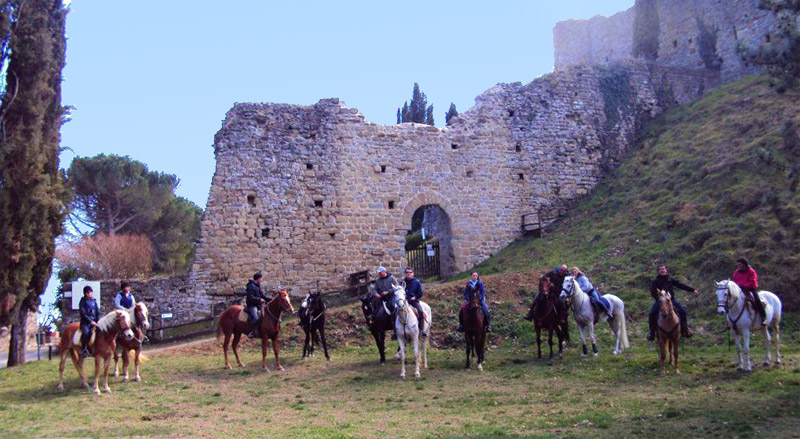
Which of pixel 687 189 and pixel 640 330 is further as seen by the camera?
pixel 687 189

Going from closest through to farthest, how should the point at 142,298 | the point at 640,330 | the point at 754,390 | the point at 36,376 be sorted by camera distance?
1. the point at 754,390
2. the point at 36,376
3. the point at 640,330
4. the point at 142,298

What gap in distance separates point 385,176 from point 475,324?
9.97 m

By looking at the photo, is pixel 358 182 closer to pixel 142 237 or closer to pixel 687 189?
pixel 687 189

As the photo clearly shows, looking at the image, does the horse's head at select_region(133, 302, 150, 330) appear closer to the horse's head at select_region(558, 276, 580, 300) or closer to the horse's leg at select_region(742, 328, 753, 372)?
the horse's head at select_region(558, 276, 580, 300)

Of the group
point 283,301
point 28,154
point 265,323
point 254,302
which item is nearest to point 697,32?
point 283,301

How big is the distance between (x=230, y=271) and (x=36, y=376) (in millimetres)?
6918

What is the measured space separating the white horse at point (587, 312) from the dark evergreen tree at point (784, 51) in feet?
15.9

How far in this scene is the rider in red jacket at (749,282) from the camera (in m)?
12.4

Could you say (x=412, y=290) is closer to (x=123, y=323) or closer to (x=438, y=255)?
(x=123, y=323)

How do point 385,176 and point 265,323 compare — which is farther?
point 385,176

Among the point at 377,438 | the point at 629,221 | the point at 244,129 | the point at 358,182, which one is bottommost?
the point at 377,438

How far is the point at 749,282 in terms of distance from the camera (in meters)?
12.5

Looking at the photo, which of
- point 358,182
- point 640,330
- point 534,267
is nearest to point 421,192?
point 358,182

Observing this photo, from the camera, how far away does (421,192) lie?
23.5 m
